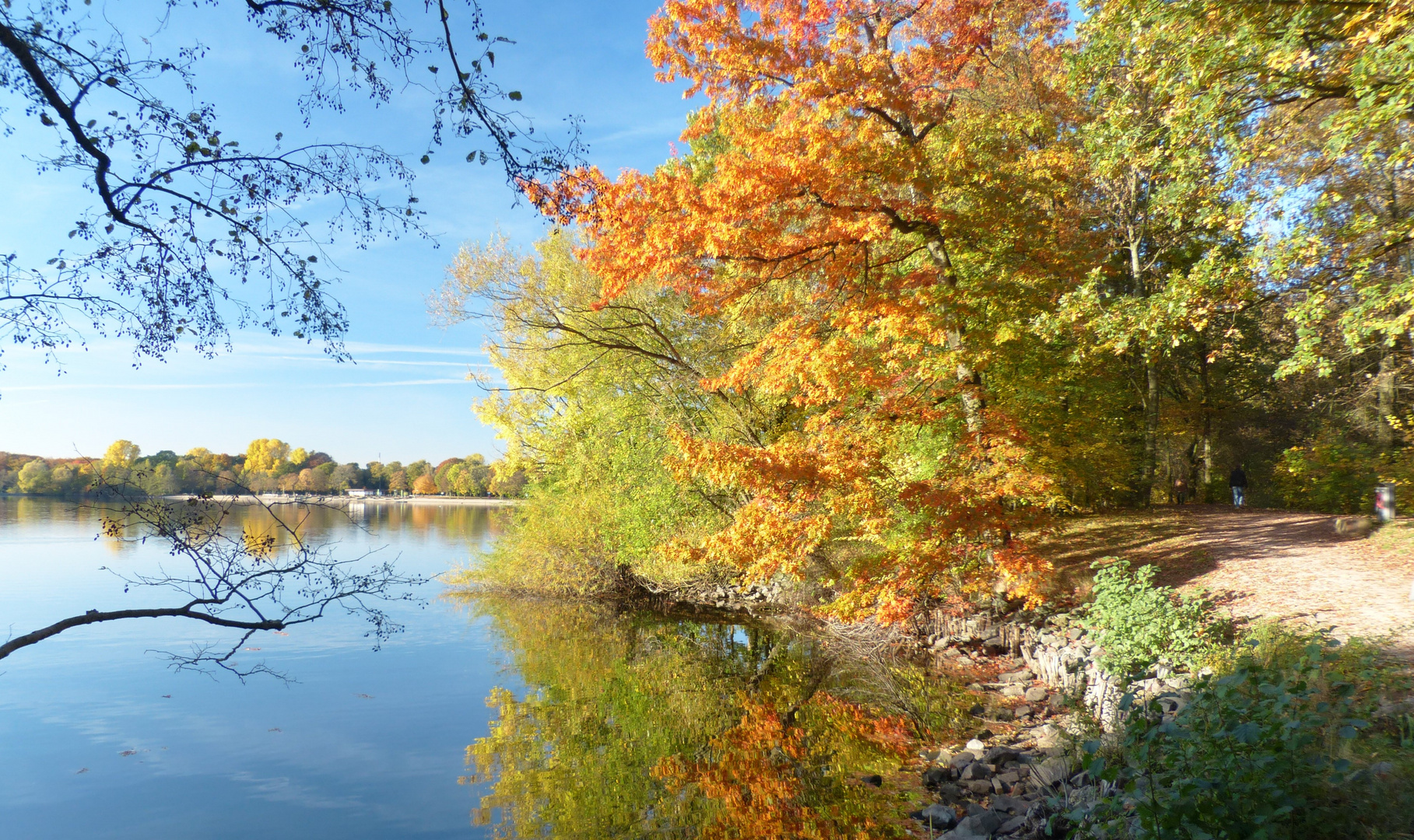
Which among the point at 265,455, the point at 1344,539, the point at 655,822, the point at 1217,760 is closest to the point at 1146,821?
the point at 1217,760

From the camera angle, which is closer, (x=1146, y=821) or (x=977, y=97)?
(x=1146, y=821)

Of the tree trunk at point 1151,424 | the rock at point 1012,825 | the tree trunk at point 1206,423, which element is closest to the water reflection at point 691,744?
the rock at point 1012,825

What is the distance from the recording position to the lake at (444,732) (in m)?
6.78

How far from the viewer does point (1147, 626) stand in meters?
7.50

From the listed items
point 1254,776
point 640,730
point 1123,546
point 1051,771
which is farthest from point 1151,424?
point 1254,776

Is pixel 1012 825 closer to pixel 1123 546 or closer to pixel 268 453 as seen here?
pixel 1123 546

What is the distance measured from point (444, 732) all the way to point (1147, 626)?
8.25 metres

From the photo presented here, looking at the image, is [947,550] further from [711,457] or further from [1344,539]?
[1344,539]

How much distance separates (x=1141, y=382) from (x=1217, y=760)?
19.4m

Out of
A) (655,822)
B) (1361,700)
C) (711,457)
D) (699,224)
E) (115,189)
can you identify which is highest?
(699,224)

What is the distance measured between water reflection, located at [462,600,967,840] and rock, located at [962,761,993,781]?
2.43ft

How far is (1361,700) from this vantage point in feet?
16.3

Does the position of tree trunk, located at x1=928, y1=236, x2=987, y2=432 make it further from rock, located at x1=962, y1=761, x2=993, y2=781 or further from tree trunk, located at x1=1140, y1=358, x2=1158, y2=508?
tree trunk, located at x1=1140, y1=358, x2=1158, y2=508

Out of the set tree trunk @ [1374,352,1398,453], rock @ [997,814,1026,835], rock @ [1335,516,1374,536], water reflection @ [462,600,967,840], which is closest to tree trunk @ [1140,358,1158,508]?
tree trunk @ [1374,352,1398,453]
